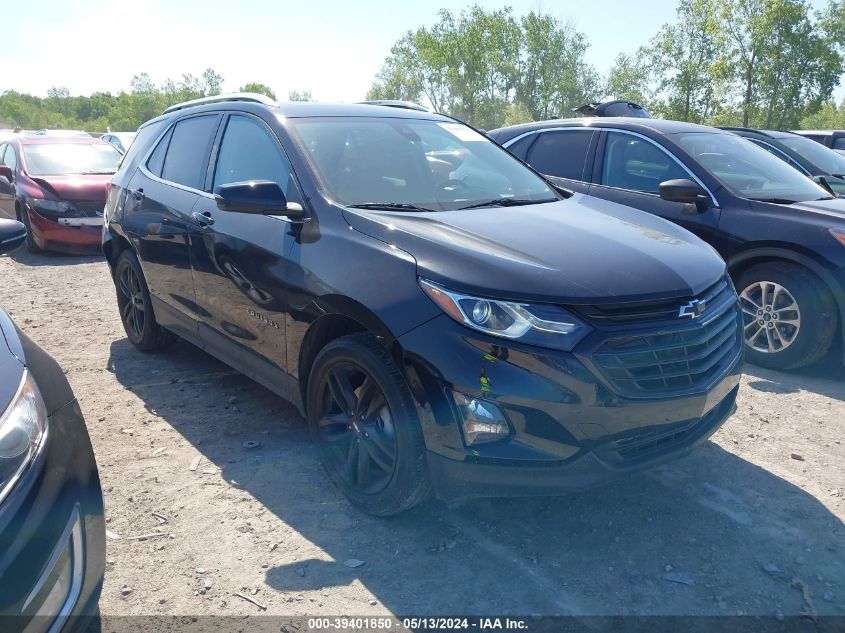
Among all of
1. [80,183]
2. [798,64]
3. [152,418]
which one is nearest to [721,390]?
[152,418]

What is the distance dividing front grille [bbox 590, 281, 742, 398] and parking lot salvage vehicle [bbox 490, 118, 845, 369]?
7.52 ft

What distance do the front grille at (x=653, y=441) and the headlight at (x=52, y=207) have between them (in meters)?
9.05

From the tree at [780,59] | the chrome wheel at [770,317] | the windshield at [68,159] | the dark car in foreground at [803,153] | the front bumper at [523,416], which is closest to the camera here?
the front bumper at [523,416]

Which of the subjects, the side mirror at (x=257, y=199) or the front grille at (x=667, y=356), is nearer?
the front grille at (x=667, y=356)

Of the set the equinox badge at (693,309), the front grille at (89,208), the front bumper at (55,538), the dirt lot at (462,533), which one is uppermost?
the equinox badge at (693,309)

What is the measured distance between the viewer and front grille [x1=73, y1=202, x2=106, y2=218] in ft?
31.3

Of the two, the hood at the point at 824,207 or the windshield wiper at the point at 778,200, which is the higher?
the windshield wiper at the point at 778,200

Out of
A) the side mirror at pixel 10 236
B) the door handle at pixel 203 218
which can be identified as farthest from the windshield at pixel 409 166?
the side mirror at pixel 10 236

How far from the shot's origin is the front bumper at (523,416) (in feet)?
8.04

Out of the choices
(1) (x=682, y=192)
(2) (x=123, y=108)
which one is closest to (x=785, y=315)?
(1) (x=682, y=192)

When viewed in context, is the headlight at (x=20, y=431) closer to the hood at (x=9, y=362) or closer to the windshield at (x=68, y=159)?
the hood at (x=9, y=362)

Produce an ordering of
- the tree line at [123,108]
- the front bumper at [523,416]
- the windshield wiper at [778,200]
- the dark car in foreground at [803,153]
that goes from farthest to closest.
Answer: the tree line at [123,108], the dark car in foreground at [803,153], the windshield wiper at [778,200], the front bumper at [523,416]

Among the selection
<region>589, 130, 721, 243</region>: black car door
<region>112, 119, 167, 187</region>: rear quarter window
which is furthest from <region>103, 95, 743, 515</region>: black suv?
<region>589, 130, 721, 243</region>: black car door

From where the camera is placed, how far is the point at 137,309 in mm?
5266
